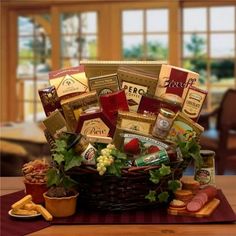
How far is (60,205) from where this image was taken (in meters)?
1.07

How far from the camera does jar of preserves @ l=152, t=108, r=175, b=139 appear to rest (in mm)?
1096

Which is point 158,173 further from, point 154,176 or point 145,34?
point 145,34

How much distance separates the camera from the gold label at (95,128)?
1109 mm

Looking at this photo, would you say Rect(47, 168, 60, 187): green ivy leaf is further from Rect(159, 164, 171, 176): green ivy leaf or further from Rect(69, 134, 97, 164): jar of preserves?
Rect(159, 164, 171, 176): green ivy leaf

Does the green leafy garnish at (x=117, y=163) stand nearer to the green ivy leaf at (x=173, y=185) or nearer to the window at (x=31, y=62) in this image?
the green ivy leaf at (x=173, y=185)

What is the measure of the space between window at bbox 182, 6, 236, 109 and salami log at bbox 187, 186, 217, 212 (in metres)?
4.74

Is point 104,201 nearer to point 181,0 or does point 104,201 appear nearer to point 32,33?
point 181,0

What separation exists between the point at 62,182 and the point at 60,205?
0.05 m

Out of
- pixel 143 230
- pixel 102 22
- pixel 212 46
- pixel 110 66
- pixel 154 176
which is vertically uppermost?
pixel 102 22

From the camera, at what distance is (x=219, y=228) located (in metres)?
1.01

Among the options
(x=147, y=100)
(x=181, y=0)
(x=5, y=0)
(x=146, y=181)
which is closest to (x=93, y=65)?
(x=147, y=100)

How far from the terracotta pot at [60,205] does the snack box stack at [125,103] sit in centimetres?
16

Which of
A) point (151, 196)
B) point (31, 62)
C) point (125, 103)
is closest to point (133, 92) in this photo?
point (125, 103)

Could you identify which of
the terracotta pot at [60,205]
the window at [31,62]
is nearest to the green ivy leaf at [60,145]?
the terracotta pot at [60,205]
